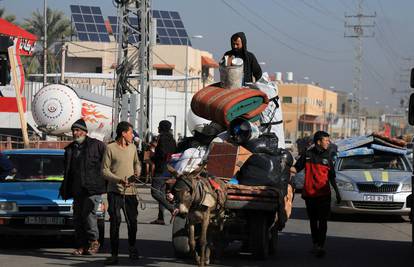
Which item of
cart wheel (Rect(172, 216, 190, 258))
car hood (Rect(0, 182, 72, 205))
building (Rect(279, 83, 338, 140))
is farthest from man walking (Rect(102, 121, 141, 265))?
building (Rect(279, 83, 338, 140))

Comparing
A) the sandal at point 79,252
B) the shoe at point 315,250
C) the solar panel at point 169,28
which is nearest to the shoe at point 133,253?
the sandal at point 79,252

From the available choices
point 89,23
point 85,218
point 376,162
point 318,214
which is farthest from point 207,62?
point 85,218

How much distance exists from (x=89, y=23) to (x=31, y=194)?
5807cm

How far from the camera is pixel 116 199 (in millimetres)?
11484

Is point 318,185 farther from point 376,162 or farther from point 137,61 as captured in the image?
point 137,61

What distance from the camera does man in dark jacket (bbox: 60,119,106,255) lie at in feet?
39.9

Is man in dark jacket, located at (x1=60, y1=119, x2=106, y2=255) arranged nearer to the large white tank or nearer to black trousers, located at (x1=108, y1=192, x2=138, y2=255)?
black trousers, located at (x1=108, y1=192, x2=138, y2=255)

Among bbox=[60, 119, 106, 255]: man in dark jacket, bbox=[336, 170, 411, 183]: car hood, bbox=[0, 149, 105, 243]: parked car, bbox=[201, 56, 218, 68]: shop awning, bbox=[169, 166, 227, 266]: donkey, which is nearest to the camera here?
bbox=[169, 166, 227, 266]: donkey

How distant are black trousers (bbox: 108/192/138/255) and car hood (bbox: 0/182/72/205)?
1654 millimetres

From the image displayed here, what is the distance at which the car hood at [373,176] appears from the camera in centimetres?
1908

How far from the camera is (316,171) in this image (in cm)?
1296

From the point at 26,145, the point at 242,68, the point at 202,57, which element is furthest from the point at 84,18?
the point at 242,68

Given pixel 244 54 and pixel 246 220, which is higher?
pixel 244 54

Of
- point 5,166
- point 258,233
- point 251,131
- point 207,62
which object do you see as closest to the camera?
point 258,233
